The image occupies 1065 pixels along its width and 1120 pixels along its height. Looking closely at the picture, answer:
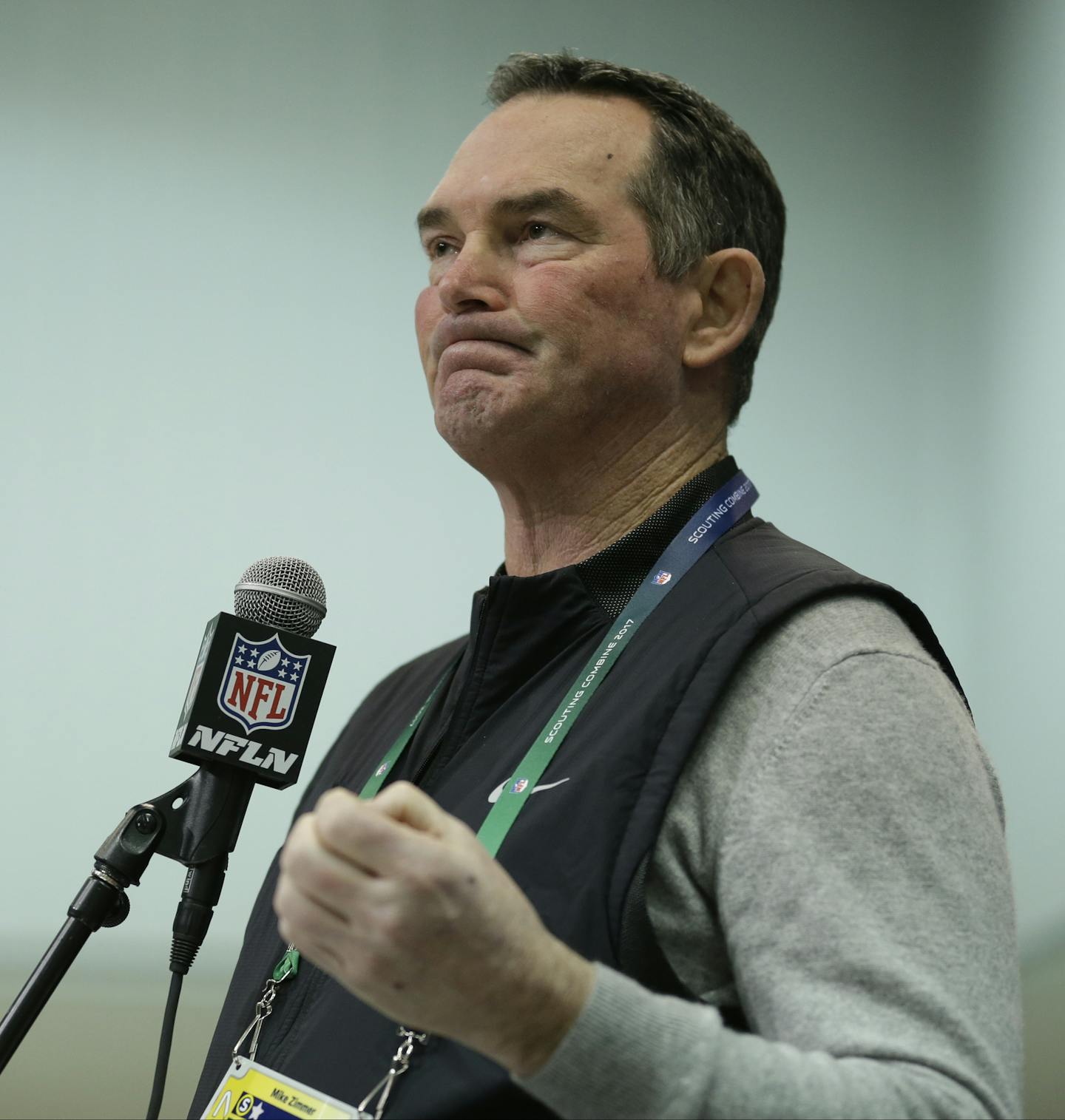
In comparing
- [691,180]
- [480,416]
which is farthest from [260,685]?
[691,180]

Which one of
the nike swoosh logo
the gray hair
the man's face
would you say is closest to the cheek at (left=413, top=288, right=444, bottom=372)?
the man's face

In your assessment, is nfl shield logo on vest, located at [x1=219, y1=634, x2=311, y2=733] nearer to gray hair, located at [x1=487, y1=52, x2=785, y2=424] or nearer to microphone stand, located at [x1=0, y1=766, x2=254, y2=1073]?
microphone stand, located at [x1=0, y1=766, x2=254, y2=1073]

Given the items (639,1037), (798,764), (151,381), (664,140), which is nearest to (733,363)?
(664,140)

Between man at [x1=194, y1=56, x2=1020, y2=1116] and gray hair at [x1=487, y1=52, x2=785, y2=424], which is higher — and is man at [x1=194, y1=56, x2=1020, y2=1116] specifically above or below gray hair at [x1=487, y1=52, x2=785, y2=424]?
below

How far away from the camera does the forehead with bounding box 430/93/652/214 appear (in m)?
1.40

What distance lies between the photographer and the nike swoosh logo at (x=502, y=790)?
3.42 ft

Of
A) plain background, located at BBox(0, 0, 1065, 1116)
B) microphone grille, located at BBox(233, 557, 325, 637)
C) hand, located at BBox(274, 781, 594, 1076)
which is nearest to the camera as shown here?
hand, located at BBox(274, 781, 594, 1076)

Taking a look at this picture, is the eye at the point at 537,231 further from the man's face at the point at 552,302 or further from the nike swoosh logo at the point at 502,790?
the nike swoosh logo at the point at 502,790

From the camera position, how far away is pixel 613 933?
0.96m

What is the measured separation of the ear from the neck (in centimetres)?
11

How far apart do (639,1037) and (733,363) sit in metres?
0.92

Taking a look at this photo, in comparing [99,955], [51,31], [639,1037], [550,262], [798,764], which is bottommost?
[99,955]

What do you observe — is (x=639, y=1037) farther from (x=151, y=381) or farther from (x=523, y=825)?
(x=151, y=381)

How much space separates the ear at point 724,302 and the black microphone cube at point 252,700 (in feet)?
1.85
